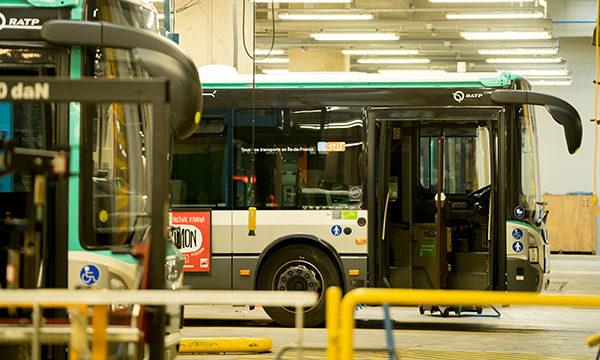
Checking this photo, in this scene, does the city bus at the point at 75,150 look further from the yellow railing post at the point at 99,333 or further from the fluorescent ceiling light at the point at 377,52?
the fluorescent ceiling light at the point at 377,52

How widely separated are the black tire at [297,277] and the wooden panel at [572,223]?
1950 centimetres

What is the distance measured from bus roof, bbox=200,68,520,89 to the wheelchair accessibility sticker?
6673 millimetres

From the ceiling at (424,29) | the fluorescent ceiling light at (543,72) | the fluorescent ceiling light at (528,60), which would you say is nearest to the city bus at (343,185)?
the ceiling at (424,29)

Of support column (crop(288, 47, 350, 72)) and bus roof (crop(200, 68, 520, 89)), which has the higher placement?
support column (crop(288, 47, 350, 72))

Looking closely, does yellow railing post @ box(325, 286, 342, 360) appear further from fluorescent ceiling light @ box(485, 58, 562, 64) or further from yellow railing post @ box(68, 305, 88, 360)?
fluorescent ceiling light @ box(485, 58, 562, 64)

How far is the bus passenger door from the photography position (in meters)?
14.1

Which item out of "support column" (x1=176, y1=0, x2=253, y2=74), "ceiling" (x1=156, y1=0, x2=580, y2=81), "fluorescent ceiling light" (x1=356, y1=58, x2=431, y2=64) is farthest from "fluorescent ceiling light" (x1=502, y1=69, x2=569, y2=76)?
"support column" (x1=176, y1=0, x2=253, y2=74)

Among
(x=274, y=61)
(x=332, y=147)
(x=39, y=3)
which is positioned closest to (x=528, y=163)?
(x=332, y=147)

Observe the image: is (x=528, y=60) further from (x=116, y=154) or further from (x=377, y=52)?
(x=116, y=154)

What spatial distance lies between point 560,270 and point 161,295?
882 inches

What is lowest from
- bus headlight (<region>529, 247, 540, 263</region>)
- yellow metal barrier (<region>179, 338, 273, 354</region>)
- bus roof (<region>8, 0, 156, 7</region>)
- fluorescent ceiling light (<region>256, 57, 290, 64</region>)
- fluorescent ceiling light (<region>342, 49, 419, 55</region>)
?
yellow metal barrier (<region>179, 338, 273, 354</region>)

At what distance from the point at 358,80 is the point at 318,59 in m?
13.8

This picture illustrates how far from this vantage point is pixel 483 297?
18.0 ft

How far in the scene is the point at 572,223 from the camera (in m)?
32.6
